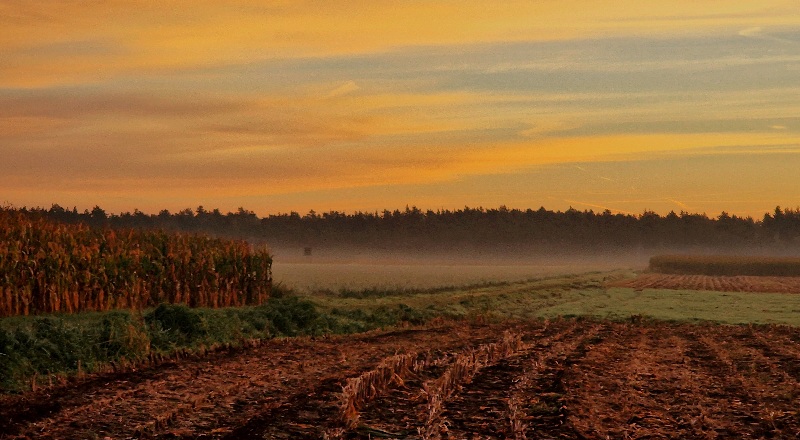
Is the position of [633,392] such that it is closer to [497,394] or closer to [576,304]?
[497,394]

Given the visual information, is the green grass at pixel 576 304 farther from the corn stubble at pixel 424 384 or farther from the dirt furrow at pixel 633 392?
the dirt furrow at pixel 633 392

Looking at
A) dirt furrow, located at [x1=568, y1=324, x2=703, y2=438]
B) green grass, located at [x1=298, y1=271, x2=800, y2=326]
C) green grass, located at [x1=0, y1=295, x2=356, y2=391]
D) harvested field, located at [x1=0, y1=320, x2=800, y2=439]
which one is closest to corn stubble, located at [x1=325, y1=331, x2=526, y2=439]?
harvested field, located at [x1=0, y1=320, x2=800, y2=439]

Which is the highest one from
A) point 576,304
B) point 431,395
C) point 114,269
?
point 114,269

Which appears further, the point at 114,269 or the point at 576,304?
the point at 576,304

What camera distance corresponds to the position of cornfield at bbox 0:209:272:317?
26.1 metres

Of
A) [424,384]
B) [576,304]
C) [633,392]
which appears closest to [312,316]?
[424,384]

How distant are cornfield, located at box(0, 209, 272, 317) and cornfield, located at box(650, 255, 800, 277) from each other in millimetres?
70274

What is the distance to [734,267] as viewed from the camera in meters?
94.6

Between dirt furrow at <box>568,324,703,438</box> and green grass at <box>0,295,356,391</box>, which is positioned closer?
dirt furrow at <box>568,324,703,438</box>

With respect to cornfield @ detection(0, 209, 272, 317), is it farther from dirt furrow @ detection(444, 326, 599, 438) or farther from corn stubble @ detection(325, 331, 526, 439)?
dirt furrow @ detection(444, 326, 599, 438)

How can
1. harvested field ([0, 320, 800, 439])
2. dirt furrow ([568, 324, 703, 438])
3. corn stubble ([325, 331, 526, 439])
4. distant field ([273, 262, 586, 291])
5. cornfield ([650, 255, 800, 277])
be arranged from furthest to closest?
cornfield ([650, 255, 800, 277])
distant field ([273, 262, 586, 291])
dirt furrow ([568, 324, 703, 438])
harvested field ([0, 320, 800, 439])
corn stubble ([325, 331, 526, 439])

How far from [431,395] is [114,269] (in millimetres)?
15973

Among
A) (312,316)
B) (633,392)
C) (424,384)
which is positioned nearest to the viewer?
(424,384)

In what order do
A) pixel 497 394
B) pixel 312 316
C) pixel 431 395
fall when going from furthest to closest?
pixel 312 316, pixel 497 394, pixel 431 395
